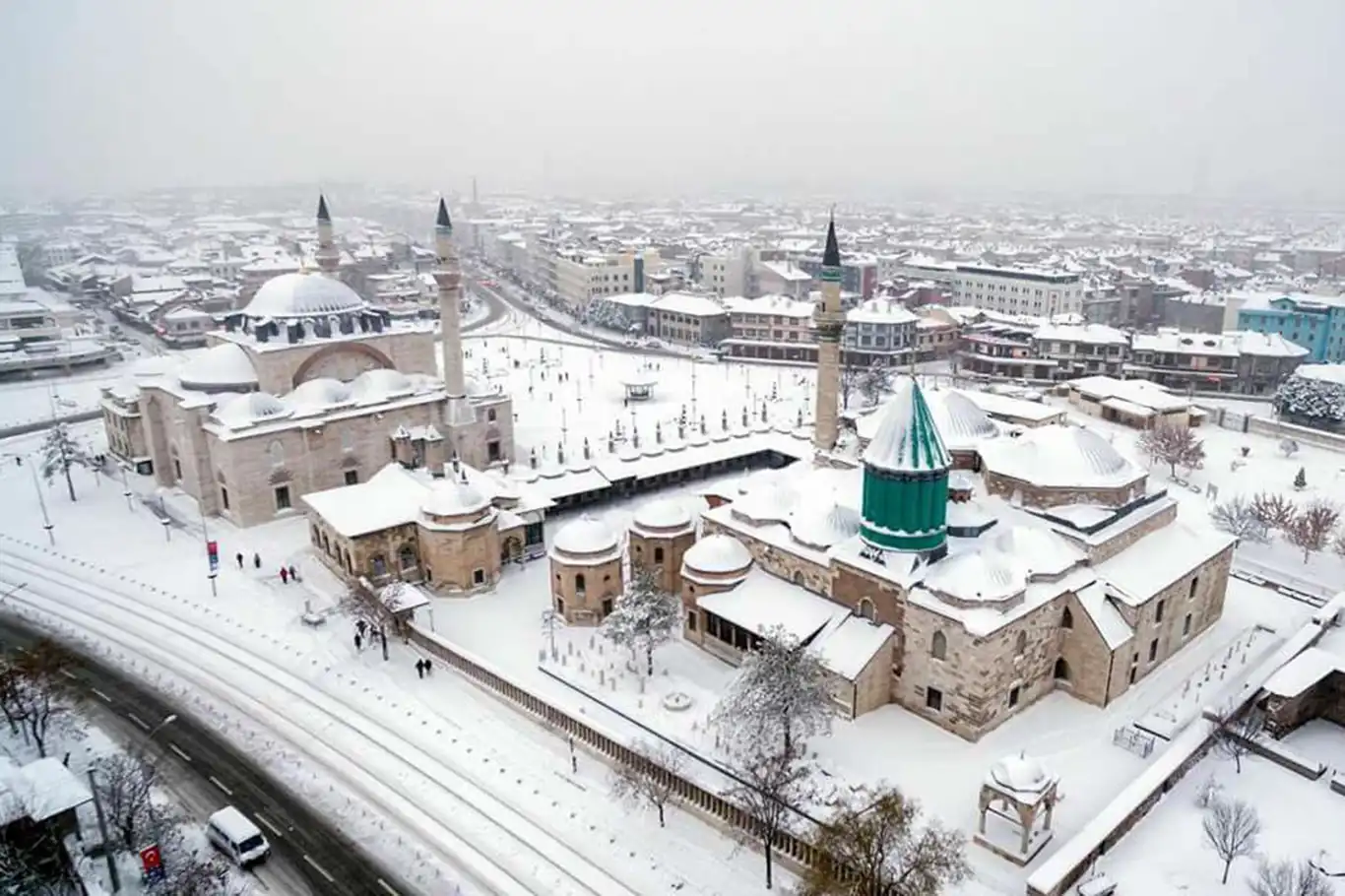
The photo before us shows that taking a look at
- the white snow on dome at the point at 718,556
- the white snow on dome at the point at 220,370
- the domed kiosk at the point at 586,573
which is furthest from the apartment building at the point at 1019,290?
the white snow on dome at the point at 220,370

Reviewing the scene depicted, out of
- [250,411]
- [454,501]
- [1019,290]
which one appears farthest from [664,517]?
A: [1019,290]

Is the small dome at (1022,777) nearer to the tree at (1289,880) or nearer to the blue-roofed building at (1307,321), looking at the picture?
the tree at (1289,880)

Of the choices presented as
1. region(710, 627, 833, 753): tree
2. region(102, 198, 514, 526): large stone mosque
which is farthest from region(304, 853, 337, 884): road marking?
region(102, 198, 514, 526): large stone mosque

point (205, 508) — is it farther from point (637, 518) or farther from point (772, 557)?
point (772, 557)

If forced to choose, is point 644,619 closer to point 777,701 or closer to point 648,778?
point 648,778

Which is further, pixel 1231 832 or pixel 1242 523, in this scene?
pixel 1242 523

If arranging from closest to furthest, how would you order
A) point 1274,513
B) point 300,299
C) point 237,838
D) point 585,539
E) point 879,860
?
point 879,860 < point 237,838 < point 585,539 < point 1274,513 < point 300,299

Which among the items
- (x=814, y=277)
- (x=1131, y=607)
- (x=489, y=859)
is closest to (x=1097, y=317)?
(x=814, y=277)
